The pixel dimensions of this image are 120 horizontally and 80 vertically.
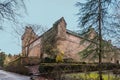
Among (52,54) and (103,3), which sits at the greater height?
(103,3)

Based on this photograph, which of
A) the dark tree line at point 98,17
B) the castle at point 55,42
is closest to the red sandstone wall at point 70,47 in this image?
the castle at point 55,42

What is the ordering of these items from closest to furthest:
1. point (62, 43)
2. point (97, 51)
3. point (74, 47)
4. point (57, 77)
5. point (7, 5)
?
point (7, 5) → point (97, 51) → point (57, 77) → point (62, 43) → point (74, 47)

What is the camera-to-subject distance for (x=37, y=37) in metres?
46.2

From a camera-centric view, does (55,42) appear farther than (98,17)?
Yes

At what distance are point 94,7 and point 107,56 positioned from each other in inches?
155

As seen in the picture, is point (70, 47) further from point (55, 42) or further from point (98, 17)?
point (98, 17)

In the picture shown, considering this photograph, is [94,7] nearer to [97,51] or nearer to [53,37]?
[97,51]

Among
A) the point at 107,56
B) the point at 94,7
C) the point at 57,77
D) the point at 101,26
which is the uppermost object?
the point at 94,7

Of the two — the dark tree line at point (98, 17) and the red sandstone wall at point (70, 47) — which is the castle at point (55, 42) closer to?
the red sandstone wall at point (70, 47)

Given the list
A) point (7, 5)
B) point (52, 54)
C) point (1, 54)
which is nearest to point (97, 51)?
point (7, 5)

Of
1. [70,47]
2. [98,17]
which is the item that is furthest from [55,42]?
[98,17]

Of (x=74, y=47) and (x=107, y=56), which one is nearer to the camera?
(x=107, y=56)

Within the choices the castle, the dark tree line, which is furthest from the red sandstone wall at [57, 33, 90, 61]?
the dark tree line

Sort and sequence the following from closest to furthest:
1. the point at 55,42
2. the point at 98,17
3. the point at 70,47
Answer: the point at 98,17
the point at 55,42
the point at 70,47
